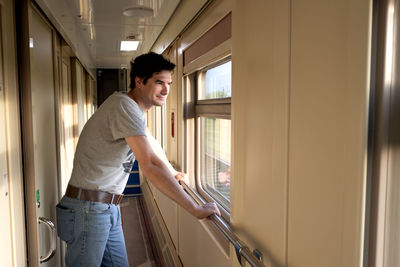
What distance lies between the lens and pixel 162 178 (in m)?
1.64

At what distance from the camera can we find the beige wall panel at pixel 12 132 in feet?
5.51

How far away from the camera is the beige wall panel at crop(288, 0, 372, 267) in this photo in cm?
79

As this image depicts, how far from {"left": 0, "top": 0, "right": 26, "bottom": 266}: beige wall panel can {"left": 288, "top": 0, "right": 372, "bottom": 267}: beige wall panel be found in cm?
137

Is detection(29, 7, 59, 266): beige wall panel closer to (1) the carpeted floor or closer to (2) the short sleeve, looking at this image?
(2) the short sleeve

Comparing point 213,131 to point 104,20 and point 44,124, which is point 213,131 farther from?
point 104,20

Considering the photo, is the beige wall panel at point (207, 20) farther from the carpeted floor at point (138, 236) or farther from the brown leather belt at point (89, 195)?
the carpeted floor at point (138, 236)

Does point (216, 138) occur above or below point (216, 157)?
above

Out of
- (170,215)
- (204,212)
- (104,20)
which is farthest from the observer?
(170,215)

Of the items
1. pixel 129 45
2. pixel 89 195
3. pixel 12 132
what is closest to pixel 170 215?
pixel 89 195

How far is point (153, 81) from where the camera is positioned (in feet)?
6.57

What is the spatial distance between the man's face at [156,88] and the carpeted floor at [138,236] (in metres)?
2.30

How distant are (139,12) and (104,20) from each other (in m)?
0.49

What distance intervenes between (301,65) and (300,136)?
21 centimetres

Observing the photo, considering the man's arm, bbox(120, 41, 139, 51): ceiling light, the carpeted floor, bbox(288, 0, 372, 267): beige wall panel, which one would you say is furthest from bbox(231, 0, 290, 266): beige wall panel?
bbox(120, 41, 139, 51): ceiling light
